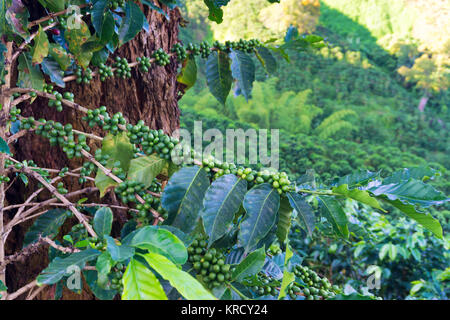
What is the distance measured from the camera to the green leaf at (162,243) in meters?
0.36

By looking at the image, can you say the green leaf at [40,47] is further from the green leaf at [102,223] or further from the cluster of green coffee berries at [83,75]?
the green leaf at [102,223]

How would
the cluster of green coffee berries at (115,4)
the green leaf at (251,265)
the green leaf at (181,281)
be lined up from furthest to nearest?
the cluster of green coffee berries at (115,4) < the green leaf at (251,265) < the green leaf at (181,281)

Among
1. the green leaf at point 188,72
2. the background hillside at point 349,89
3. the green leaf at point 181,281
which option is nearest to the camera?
the green leaf at point 181,281

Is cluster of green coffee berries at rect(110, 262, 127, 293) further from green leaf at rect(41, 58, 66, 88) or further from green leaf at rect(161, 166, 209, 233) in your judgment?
green leaf at rect(41, 58, 66, 88)

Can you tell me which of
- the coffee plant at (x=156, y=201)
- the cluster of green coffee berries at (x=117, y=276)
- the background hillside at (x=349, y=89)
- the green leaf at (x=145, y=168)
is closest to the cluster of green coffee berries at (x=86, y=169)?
the coffee plant at (x=156, y=201)

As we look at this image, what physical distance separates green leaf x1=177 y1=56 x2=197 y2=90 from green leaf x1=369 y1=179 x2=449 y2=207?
58 centimetres

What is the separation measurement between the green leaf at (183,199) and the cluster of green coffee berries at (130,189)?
0.07 metres

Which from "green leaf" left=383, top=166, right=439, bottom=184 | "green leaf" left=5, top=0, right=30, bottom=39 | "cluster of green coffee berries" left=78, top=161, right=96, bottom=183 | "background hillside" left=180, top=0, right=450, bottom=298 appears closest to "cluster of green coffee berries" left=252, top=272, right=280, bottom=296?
"green leaf" left=383, top=166, right=439, bottom=184

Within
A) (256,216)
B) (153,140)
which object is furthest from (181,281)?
(153,140)

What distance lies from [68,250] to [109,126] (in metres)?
0.21

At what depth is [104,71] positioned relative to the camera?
71cm

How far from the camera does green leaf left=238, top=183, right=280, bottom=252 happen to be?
0.44m

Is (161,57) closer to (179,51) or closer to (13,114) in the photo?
(179,51)

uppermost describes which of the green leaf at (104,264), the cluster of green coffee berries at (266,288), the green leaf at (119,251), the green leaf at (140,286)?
the green leaf at (119,251)
